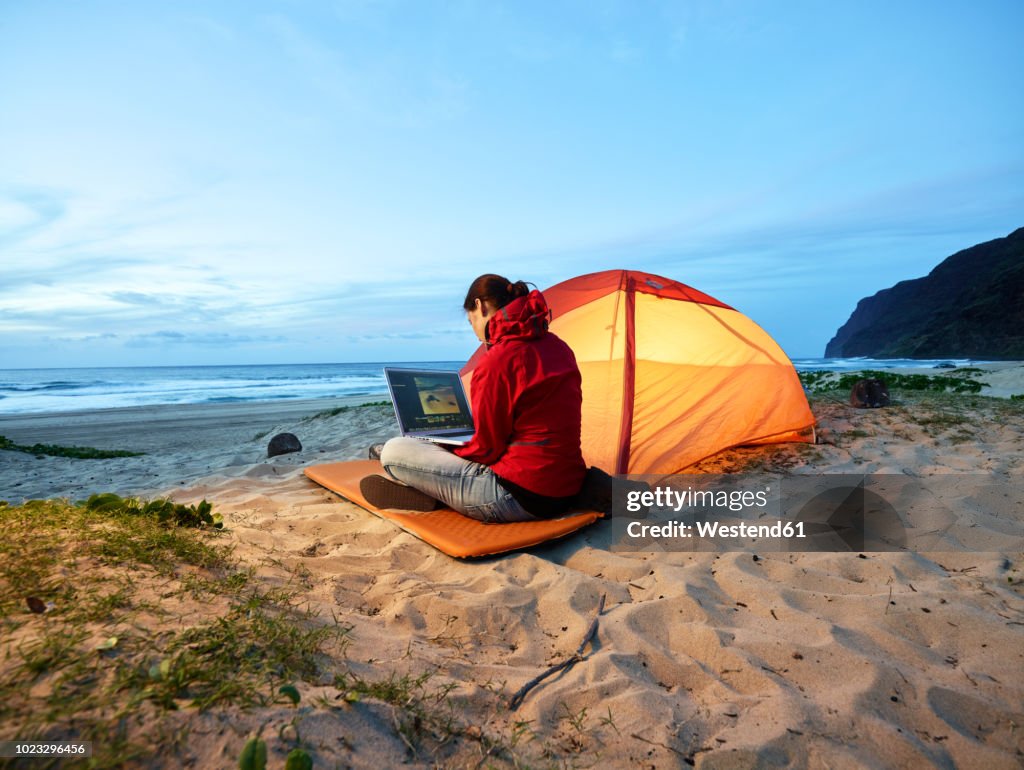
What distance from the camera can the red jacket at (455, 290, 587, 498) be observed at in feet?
11.0

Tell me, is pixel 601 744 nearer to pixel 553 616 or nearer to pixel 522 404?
pixel 553 616

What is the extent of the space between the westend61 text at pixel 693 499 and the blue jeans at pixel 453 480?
841 millimetres

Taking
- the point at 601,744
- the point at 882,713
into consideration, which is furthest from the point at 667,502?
the point at 601,744

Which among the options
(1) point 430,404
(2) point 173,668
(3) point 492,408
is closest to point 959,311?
(1) point 430,404

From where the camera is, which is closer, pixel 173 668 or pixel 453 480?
pixel 173 668

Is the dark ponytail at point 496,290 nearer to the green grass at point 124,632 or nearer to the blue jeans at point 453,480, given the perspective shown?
the blue jeans at point 453,480

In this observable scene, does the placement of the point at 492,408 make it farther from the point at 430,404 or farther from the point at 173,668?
the point at 173,668

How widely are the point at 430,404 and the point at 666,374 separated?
2.33 meters

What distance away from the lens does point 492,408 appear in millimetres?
3373

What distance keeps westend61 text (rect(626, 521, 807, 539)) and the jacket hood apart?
151cm

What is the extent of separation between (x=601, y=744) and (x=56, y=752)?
4.52ft

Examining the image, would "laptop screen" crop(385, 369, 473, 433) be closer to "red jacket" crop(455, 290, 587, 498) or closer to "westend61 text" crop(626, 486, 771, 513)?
"red jacket" crop(455, 290, 587, 498)

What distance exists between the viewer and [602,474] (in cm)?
387

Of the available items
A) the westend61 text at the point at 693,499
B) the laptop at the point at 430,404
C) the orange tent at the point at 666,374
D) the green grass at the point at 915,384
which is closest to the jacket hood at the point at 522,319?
the laptop at the point at 430,404
